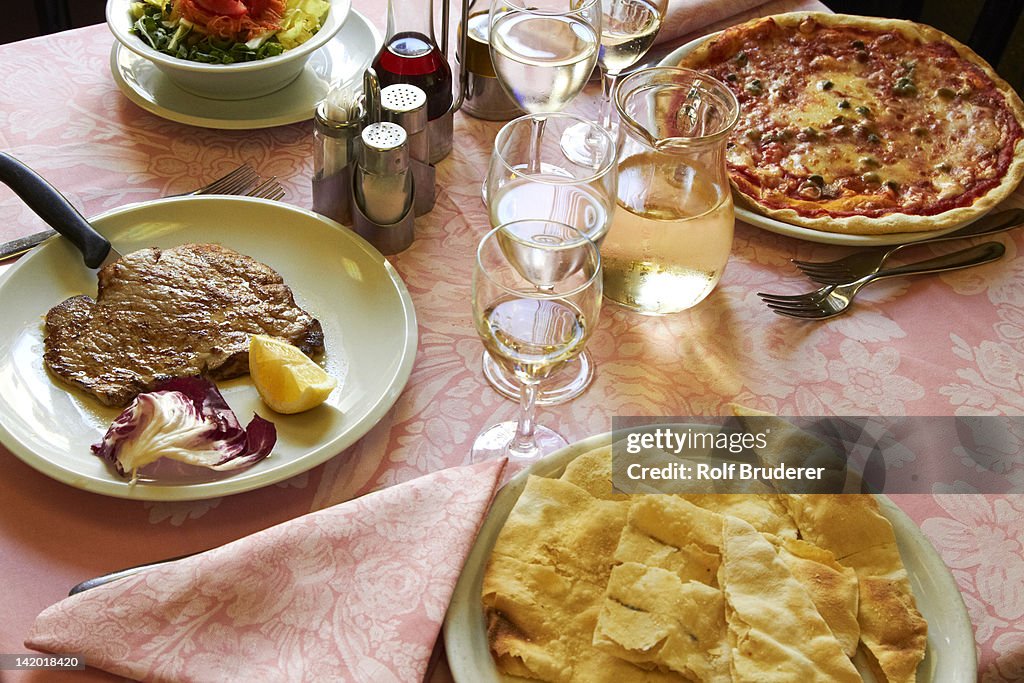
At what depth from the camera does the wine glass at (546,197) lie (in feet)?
3.76

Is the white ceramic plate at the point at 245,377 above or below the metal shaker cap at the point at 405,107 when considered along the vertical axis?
below

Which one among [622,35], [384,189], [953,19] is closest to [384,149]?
[384,189]

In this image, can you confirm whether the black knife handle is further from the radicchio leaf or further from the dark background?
the dark background

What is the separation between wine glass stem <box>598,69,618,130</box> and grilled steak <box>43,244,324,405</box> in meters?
0.64

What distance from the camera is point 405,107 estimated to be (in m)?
1.37

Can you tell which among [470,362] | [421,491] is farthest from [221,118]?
[421,491]

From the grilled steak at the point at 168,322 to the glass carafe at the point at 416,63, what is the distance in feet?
1.28

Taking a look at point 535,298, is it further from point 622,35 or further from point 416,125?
point 622,35

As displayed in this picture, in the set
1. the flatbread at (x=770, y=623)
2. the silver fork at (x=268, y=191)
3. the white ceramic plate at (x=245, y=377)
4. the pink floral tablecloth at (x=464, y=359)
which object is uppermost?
the flatbread at (x=770, y=623)

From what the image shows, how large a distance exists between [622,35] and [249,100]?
0.63 meters

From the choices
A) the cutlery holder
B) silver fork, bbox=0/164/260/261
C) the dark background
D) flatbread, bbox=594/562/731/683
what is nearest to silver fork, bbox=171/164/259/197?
silver fork, bbox=0/164/260/261

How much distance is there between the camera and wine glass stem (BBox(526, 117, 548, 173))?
4.17 feet

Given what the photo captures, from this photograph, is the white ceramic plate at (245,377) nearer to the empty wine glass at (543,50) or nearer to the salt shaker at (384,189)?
the salt shaker at (384,189)

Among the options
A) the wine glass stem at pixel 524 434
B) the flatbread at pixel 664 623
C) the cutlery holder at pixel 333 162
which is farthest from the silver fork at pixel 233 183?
the flatbread at pixel 664 623
